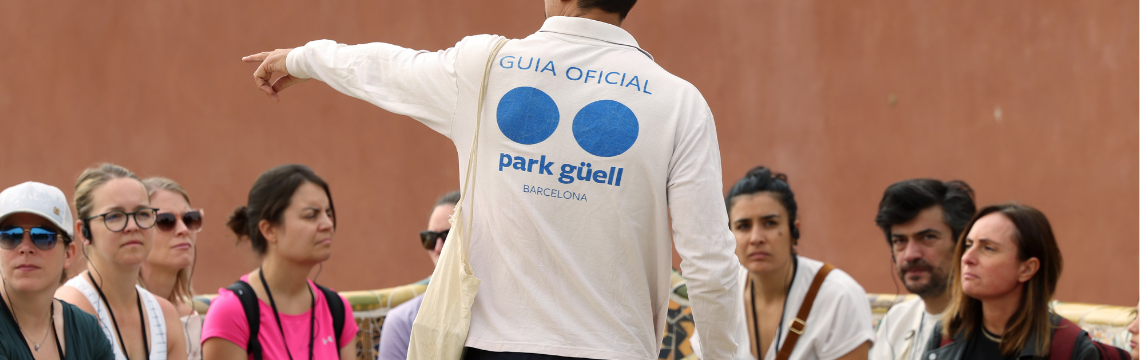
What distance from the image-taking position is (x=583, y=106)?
6.82 feet

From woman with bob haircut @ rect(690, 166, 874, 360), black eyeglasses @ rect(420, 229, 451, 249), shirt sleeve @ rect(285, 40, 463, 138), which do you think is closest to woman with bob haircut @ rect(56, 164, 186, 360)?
black eyeglasses @ rect(420, 229, 451, 249)

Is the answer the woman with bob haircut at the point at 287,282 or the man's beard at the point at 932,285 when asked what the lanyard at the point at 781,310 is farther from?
the woman with bob haircut at the point at 287,282

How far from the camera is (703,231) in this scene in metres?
2.07

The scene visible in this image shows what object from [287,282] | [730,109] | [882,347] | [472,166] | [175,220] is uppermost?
[730,109]

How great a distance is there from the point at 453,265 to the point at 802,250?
580cm

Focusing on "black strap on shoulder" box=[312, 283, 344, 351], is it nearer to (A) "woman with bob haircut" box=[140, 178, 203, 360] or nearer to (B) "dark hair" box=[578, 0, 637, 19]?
(A) "woman with bob haircut" box=[140, 178, 203, 360]

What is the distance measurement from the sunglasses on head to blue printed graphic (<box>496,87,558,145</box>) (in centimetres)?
293

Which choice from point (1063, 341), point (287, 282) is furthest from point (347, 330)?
point (1063, 341)

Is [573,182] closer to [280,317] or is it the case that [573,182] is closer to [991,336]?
[991,336]

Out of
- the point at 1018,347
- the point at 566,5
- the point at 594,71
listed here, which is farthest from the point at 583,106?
the point at 1018,347

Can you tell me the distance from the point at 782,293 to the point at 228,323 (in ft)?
8.07

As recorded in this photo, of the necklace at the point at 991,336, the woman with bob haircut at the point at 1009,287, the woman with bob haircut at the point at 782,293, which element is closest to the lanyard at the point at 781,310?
the woman with bob haircut at the point at 782,293

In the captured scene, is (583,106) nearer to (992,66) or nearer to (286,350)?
(286,350)

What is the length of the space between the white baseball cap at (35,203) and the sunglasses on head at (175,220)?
1.19m
